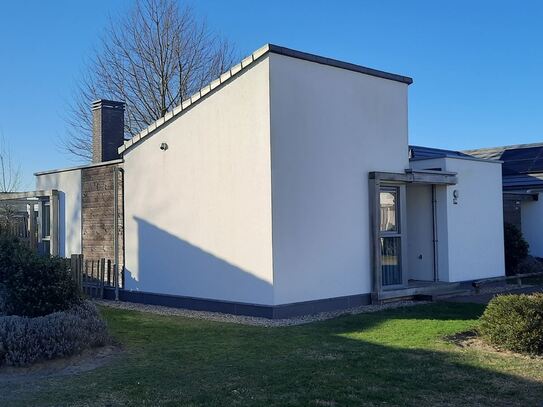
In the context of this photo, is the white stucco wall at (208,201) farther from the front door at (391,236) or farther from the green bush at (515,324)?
the green bush at (515,324)

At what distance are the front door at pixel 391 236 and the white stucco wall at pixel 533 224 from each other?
34.6 ft

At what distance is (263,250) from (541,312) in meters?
4.78

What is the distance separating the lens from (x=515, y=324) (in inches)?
308

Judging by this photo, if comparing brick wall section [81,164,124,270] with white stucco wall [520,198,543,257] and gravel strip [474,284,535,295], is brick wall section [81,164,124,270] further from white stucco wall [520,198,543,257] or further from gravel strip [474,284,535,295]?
white stucco wall [520,198,543,257]

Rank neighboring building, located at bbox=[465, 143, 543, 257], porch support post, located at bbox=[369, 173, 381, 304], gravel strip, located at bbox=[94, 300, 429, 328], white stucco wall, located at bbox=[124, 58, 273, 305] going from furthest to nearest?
neighboring building, located at bbox=[465, 143, 543, 257]
porch support post, located at bbox=[369, 173, 381, 304]
white stucco wall, located at bbox=[124, 58, 273, 305]
gravel strip, located at bbox=[94, 300, 429, 328]

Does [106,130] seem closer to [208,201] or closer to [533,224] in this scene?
[208,201]

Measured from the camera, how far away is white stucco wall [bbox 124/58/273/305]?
10891 mm

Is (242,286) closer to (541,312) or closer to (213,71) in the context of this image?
(541,312)

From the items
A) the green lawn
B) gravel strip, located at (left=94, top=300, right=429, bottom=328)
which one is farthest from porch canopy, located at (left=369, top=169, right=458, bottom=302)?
the green lawn

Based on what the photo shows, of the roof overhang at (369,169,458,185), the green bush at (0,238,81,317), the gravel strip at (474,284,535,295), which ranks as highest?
the roof overhang at (369,169,458,185)

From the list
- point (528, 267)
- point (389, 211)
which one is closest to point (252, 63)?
point (389, 211)

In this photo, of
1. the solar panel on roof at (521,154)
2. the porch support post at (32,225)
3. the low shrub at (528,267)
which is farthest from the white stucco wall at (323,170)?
the solar panel on roof at (521,154)

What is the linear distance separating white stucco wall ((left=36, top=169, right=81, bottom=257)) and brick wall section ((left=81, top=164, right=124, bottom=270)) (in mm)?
276

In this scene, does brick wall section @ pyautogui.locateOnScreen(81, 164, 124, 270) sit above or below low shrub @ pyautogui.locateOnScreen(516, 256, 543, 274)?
above
